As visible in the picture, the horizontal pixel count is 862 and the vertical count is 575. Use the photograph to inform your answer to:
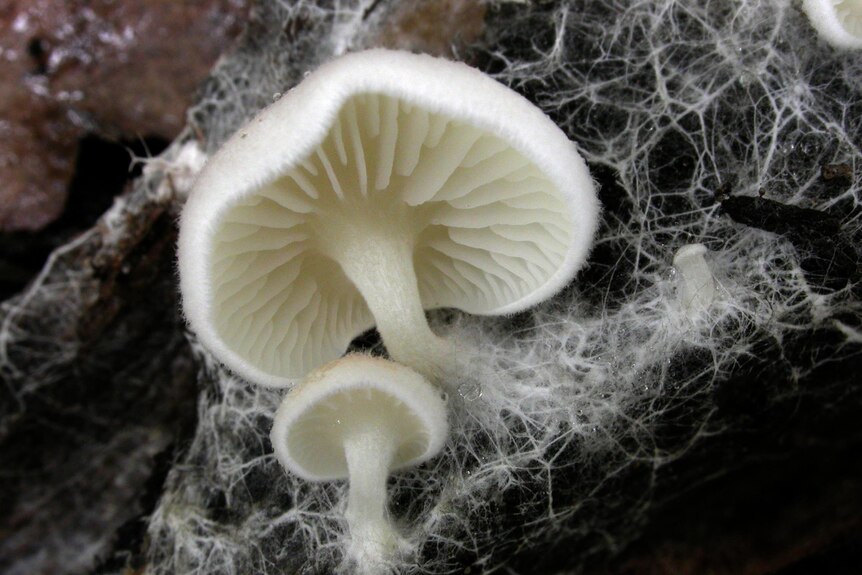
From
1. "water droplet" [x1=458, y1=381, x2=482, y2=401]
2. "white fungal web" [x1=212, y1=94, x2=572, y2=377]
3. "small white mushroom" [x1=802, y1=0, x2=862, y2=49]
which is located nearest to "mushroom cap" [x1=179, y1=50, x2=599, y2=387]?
"white fungal web" [x1=212, y1=94, x2=572, y2=377]

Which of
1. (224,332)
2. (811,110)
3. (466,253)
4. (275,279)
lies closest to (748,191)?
(811,110)

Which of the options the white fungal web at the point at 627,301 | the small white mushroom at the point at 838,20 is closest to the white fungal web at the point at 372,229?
the white fungal web at the point at 627,301

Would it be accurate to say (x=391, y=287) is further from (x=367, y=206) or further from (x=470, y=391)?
(x=470, y=391)

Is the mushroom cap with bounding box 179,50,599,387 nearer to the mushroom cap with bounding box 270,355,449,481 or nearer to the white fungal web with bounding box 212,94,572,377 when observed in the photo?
the white fungal web with bounding box 212,94,572,377

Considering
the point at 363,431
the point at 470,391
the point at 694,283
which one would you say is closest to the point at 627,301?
the point at 694,283

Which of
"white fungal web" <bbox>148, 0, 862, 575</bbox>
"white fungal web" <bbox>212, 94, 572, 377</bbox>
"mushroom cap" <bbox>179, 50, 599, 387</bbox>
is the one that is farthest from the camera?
"white fungal web" <bbox>148, 0, 862, 575</bbox>

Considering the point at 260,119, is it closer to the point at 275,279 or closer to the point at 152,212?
the point at 275,279
